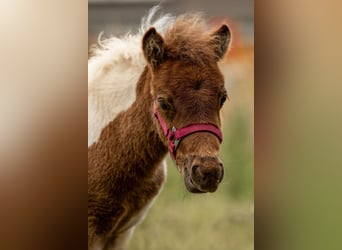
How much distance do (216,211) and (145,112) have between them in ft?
1.48

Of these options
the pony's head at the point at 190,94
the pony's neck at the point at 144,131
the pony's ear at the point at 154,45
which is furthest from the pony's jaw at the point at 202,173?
the pony's ear at the point at 154,45

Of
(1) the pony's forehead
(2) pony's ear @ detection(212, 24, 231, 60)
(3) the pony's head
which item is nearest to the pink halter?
(3) the pony's head

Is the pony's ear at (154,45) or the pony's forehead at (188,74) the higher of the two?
the pony's ear at (154,45)

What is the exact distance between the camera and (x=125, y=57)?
1529 mm

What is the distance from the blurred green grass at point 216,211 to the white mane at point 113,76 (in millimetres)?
294

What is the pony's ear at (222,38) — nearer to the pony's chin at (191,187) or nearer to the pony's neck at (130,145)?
the pony's neck at (130,145)

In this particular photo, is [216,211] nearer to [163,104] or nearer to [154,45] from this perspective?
[163,104]

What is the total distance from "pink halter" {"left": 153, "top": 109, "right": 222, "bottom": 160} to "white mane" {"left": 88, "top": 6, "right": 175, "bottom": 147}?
0.48 feet

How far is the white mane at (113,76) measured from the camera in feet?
5.01
